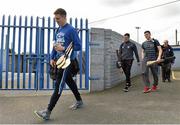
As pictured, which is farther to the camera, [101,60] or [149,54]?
[101,60]

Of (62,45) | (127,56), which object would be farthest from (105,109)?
(127,56)

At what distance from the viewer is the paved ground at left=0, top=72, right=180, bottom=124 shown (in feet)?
18.0

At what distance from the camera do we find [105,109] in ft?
20.6

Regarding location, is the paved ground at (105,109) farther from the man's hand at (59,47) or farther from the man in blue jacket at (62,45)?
the man's hand at (59,47)

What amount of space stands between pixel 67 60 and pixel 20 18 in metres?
3.27

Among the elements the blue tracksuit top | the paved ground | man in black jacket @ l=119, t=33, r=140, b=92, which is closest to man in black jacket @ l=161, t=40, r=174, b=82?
man in black jacket @ l=119, t=33, r=140, b=92

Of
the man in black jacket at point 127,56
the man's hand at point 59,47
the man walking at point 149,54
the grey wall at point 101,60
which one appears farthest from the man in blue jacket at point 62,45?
the man in black jacket at point 127,56

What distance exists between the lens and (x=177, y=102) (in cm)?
699

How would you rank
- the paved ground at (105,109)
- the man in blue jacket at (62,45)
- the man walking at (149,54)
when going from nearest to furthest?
the paved ground at (105,109), the man in blue jacket at (62,45), the man walking at (149,54)

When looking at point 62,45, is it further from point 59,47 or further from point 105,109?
point 105,109

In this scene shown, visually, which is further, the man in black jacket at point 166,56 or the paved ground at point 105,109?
the man in black jacket at point 166,56

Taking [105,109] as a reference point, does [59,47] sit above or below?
above

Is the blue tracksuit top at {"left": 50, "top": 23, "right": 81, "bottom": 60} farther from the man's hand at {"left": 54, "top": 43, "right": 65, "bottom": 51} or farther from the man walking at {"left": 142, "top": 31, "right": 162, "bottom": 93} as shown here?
the man walking at {"left": 142, "top": 31, "right": 162, "bottom": 93}

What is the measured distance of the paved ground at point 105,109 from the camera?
5484 millimetres
